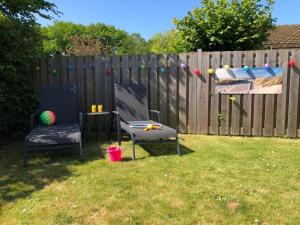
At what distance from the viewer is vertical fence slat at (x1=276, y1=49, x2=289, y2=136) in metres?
6.21

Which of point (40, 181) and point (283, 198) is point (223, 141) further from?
point (40, 181)

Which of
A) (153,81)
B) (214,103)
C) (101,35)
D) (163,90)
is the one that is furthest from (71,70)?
(101,35)

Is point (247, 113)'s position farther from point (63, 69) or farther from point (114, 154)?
point (63, 69)

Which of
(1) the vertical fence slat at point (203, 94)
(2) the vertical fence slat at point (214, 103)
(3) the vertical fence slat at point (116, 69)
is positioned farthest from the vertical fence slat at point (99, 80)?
(2) the vertical fence slat at point (214, 103)


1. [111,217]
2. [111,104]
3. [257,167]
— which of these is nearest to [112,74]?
[111,104]

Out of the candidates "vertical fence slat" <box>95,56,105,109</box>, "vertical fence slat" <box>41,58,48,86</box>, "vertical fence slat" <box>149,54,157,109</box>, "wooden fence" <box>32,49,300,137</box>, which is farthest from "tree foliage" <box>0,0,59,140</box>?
"vertical fence slat" <box>149,54,157,109</box>

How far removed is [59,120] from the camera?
620 cm

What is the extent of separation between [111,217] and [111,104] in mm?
4497

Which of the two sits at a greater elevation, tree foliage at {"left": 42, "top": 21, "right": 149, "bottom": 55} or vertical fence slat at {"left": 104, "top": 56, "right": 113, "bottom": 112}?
tree foliage at {"left": 42, "top": 21, "right": 149, "bottom": 55}

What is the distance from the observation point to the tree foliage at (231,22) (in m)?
8.70

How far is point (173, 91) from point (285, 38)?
10.2m

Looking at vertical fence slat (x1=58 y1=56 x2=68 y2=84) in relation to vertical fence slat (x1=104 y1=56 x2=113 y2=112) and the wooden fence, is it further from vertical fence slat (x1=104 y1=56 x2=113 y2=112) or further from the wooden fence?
vertical fence slat (x1=104 y1=56 x2=113 y2=112)

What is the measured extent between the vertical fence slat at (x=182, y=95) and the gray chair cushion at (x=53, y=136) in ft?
8.32

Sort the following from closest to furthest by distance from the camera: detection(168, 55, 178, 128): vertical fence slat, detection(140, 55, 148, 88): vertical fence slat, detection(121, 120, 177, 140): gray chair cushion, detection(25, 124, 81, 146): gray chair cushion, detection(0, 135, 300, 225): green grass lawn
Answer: detection(0, 135, 300, 225): green grass lawn, detection(25, 124, 81, 146): gray chair cushion, detection(121, 120, 177, 140): gray chair cushion, detection(168, 55, 178, 128): vertical fence slat, detection(140, 55, 148, 88): vertical fence slat
